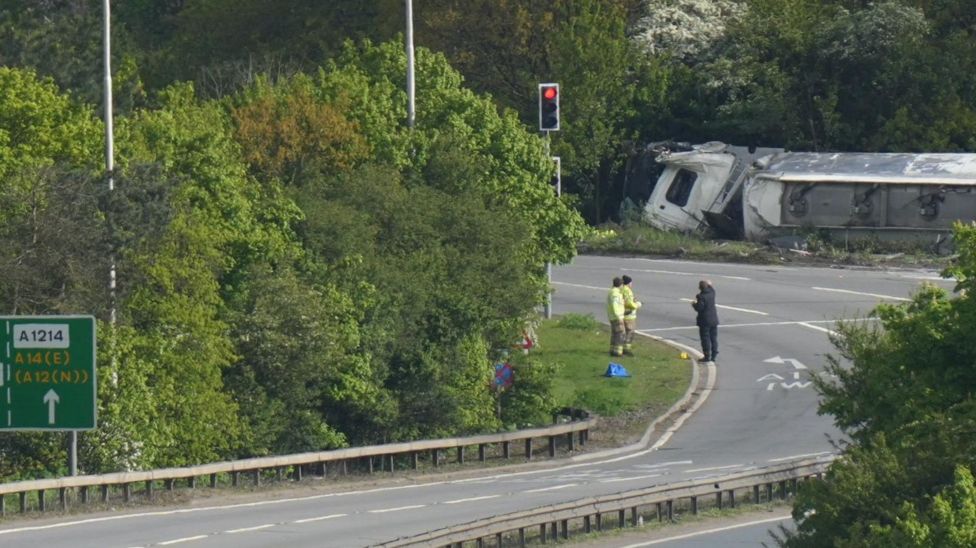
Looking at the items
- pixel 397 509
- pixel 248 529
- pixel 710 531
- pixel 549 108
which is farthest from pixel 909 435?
pixel 549 108

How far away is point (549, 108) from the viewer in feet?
114

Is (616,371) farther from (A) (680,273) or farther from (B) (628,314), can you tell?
(A) (680,273)

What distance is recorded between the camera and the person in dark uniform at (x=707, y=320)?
1341 inches

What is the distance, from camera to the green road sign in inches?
936

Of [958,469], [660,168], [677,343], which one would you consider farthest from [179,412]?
[660,168]

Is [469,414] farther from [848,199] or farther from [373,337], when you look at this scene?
[848,199]

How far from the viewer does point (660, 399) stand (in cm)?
3244

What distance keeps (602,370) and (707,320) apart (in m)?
2.14

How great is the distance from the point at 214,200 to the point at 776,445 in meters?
9.49

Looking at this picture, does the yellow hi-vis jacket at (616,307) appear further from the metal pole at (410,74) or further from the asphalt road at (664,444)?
the metal pole at (410,74)

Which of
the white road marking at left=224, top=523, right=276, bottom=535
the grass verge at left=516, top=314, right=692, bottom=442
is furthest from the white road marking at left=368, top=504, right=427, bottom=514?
the grass verge at left=516, top=314, right=692, bottom=442

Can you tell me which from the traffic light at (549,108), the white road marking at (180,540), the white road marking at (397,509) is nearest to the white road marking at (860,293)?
the traffic light at (549,108)

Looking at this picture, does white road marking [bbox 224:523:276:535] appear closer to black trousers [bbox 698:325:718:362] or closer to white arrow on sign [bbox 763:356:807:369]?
black trousers [bbox 698:325:718:362]

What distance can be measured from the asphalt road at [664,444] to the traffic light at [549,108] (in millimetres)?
5532
